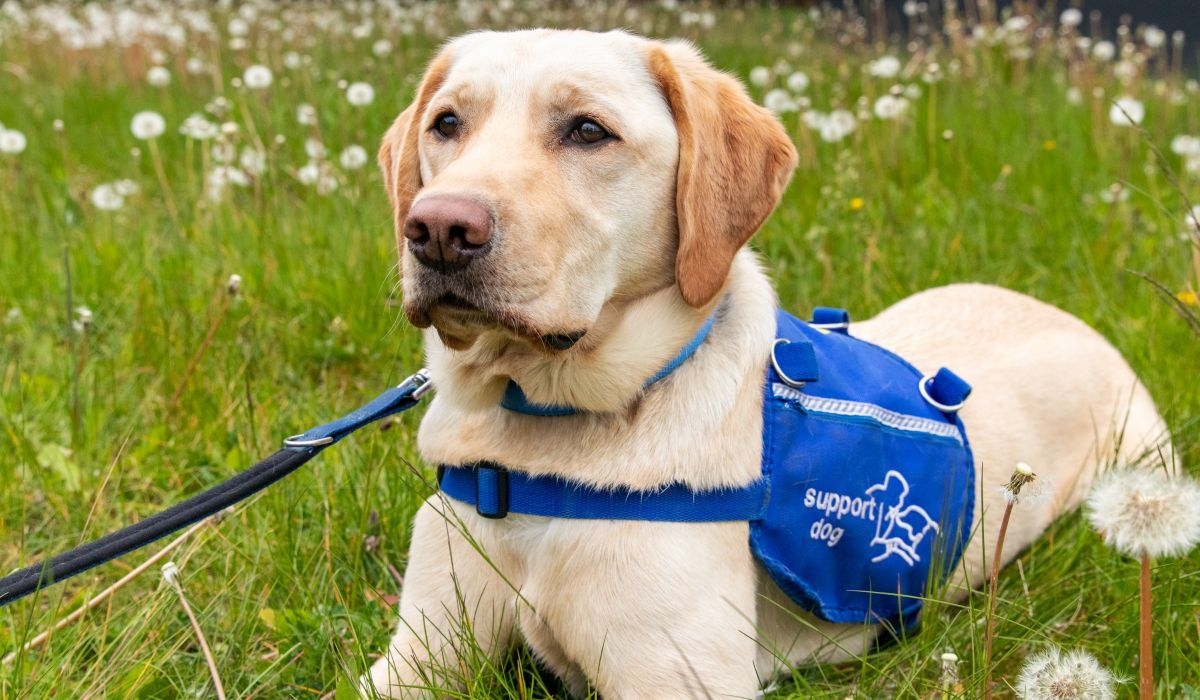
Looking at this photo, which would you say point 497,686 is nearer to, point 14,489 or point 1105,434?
point 14,489

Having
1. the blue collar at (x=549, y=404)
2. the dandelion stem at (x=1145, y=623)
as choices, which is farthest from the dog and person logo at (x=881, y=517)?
the dandelion stem at (x=1145, y=623)

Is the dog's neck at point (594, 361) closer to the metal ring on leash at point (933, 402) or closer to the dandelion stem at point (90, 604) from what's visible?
the metal ring on leash at point (933, 402)

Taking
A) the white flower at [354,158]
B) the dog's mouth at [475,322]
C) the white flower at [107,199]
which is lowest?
the white flower at [107,199]

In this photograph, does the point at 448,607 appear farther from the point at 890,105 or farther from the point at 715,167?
the point at 890,105

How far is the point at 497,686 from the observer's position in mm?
2615

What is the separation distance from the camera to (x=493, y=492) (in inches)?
97.3

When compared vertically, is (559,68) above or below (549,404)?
above

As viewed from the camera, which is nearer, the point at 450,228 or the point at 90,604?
the point at 450,228

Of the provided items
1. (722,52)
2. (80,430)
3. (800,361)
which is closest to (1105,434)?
(800,361)

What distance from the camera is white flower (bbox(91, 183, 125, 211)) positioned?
5371mm

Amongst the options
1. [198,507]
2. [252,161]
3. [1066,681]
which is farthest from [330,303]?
[1066,681]

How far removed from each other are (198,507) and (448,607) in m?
0.57

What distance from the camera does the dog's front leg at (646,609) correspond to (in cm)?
235

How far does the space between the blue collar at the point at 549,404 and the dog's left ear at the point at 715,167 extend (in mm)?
123
